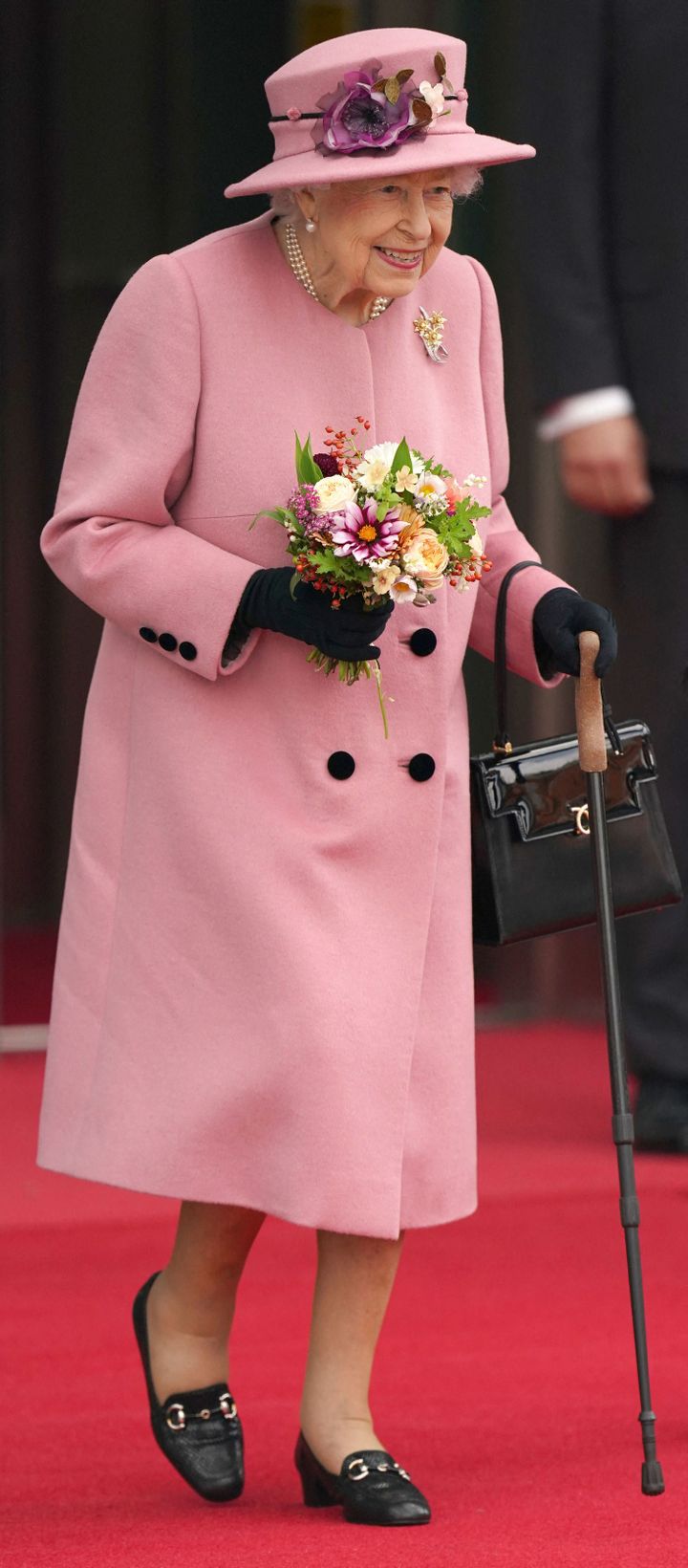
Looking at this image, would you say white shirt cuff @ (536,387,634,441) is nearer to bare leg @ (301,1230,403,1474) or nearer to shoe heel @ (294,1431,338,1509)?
bare leg @ (301,1230,403,1474)

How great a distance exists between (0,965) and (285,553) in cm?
328

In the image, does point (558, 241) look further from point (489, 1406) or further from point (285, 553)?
point (489, 1406)

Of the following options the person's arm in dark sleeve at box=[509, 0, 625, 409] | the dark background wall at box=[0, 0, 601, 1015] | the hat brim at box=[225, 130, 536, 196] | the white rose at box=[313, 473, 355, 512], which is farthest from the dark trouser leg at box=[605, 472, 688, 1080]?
the white rose at box=[313, 473, 355, 512]

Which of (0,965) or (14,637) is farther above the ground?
(14,637)

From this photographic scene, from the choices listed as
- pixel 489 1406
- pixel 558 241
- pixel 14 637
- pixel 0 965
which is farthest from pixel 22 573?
pixel 489 1406

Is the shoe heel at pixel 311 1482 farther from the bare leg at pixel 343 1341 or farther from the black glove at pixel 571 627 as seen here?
the black glove at pixel 571 627

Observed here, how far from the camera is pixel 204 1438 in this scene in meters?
2.82

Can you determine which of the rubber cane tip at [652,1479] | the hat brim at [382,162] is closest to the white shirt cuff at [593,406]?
the hat brim at [382,162]

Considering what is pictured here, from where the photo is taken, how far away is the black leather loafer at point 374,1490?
269 centimetres

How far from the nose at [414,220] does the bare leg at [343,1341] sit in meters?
1.02

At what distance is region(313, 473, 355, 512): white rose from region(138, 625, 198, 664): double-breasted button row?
0.22 m

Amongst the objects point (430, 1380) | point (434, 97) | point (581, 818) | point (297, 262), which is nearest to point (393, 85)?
point (434, 97)

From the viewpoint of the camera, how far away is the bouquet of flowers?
2496mm

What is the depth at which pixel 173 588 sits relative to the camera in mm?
2662
